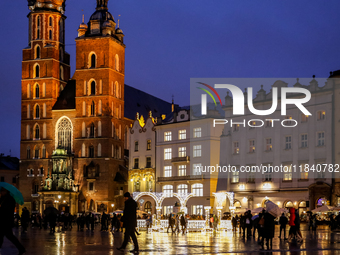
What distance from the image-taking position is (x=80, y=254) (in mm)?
17422

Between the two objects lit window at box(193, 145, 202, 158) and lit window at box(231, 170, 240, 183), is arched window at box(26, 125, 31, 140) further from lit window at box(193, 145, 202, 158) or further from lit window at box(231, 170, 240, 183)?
lit window at box(231, 170, 240, 183)

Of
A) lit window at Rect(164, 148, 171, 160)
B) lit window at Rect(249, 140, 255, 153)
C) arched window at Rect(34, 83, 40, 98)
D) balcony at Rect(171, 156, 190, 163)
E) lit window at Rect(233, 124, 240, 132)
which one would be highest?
arched window at Rect(34, 83, 40, 98)

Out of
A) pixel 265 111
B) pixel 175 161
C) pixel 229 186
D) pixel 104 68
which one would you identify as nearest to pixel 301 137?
pixel 265 111

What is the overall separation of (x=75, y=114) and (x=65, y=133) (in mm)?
3244

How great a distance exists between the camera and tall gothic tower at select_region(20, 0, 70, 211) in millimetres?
88250

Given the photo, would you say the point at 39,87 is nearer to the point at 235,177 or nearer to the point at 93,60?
the point at 93,60

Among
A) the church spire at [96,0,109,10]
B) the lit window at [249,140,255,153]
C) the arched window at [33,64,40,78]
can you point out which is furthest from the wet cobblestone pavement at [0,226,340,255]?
the church spire at [96,0,109,10]

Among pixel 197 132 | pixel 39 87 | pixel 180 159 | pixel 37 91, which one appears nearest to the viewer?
pixel 197 132

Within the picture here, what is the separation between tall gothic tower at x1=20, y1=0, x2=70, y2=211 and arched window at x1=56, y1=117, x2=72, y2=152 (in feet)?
3.96

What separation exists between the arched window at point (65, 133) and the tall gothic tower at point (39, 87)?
121 cm

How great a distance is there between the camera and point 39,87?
89562 mm

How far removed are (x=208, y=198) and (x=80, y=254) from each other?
169ft

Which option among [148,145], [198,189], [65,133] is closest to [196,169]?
[198,189]

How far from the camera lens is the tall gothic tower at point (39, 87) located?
290ft
